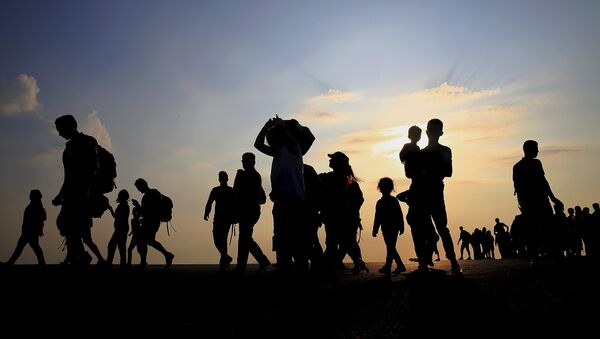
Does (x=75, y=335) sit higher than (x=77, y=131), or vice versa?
(x=77, y=131)

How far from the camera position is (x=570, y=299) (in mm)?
3635

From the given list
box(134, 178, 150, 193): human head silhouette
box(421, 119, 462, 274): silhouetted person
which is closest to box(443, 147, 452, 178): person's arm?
box(421, 119, 462, 274): silhouetted person

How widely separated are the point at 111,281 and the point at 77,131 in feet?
9.53

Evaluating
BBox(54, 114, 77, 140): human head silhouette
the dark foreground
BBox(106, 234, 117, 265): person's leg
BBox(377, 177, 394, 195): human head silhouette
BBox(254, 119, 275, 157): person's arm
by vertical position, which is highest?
BBox(54, 114, 77, 140): human head silhouette

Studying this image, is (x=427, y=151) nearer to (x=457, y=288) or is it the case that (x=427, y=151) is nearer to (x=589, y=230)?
(x=457, y=288)

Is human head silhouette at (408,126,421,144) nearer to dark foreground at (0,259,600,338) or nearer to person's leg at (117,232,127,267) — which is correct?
dark foreground at (0,259,600,338)

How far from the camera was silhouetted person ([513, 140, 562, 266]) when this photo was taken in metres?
8.27

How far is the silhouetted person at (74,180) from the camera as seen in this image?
714 cm

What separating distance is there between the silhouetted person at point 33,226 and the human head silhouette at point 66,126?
181 inches

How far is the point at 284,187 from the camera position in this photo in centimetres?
582

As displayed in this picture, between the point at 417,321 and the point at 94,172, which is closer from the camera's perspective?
the point at 417,321

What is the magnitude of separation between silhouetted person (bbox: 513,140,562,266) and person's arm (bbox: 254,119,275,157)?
5014 millimetres

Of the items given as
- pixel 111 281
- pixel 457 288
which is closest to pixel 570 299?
pixel 457 288

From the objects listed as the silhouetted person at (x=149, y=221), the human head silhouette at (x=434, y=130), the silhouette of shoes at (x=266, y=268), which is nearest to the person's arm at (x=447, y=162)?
the human head silhouette at (x=434, y=130)
